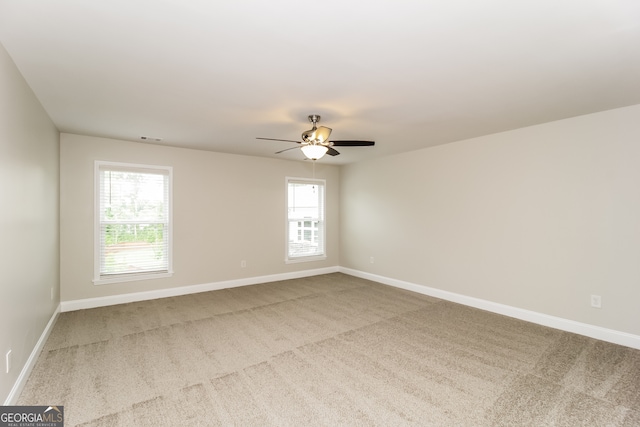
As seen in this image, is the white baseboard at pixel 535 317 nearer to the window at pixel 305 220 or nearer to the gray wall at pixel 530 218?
the gray wall at pixel 530 218

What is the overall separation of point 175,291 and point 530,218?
5302 millimetres

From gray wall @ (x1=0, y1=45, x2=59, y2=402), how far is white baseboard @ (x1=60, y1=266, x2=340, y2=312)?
0.81 m

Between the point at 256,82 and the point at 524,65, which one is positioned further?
the point at 256,82

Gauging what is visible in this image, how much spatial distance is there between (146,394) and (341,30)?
289 cm

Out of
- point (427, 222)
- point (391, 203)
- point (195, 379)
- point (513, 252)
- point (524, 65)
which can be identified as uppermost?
point (524, 65)

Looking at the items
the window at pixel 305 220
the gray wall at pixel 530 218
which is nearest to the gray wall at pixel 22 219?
the window at pixel 305 220

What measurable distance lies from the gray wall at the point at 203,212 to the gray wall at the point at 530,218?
2037 millimetres

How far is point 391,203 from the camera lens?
5.72 m

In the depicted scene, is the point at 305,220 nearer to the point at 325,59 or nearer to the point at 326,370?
the point at 326,370

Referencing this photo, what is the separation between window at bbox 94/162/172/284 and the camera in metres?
4.51

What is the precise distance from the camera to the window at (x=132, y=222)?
4.51 m

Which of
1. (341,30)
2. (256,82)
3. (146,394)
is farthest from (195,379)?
(341,30)

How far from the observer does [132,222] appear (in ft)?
15.5

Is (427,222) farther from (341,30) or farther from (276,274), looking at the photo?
(341,30)
